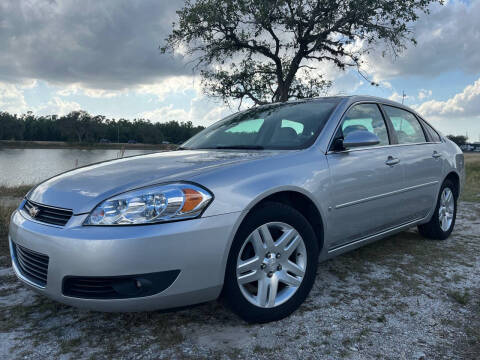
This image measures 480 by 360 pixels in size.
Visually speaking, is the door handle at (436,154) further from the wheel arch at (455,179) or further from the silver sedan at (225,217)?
the silver sedan at (225,217)

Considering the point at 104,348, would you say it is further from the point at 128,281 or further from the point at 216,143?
the point at 216,143

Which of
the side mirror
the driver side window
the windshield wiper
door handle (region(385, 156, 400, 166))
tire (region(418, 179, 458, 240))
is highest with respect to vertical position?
the driver side window

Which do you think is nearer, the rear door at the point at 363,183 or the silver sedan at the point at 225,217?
the silver sedan at the point at 225,217

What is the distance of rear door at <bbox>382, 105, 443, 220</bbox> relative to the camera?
346 centimetres

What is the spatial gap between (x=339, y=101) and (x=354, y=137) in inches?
18.9

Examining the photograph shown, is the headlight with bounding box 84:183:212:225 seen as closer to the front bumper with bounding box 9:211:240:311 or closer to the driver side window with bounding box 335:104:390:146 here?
the front bumper with bounding box 9:211:240:311

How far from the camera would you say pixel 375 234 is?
3.17m

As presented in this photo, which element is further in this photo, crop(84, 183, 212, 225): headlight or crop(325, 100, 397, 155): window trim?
crop(325, 100, 397, 155): window trim

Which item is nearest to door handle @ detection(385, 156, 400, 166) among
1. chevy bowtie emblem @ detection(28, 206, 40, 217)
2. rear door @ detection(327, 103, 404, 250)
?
rear door @ detection(327, 103, 404, 250)

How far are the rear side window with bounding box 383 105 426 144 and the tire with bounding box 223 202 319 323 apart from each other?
1.76m

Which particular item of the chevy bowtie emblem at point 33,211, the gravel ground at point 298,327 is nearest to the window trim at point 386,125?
the gravel ground at point 298,327

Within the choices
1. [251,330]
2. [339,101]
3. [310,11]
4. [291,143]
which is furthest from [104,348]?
[310,11]

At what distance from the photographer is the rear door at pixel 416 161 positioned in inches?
136

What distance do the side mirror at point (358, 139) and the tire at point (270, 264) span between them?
0.74 meters
